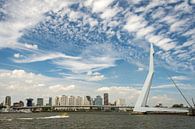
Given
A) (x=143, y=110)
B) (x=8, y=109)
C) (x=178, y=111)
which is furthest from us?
(x=8, y=109)

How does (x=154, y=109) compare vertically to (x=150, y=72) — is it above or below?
below

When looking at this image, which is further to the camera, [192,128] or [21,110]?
[21,110]

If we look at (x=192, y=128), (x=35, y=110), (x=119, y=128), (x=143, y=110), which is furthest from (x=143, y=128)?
(x=35, y=110)

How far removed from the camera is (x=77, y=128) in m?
40.8

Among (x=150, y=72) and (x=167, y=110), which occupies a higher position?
(x=150, y=72)

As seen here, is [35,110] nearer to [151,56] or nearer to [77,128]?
[151,56]

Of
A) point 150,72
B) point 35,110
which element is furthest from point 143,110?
point 35,110

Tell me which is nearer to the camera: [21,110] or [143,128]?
[143,128]

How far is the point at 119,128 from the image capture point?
40781 mm

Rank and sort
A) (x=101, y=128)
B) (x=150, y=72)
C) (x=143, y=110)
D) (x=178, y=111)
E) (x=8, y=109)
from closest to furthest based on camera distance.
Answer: (x=101, y=128), (x=150, y=72), (x=143, y=110), (x=178, y=111), (x=8, y=109)

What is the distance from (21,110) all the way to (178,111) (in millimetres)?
103007

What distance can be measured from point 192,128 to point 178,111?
6481cm

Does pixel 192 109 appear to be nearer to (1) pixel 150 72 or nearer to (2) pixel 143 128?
(1) pixel 150 72

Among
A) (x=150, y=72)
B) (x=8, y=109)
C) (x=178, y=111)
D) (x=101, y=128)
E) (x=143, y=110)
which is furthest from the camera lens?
(x=8, y=109)
